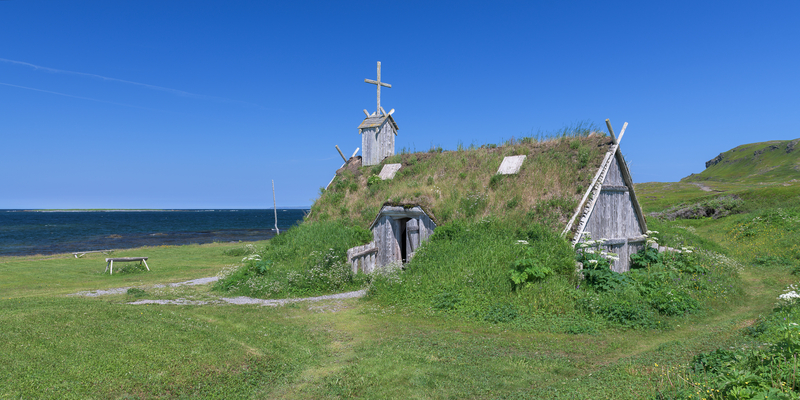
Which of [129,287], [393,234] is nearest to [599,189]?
[393,234]

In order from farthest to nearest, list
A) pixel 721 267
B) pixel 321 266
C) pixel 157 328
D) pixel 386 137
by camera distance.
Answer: pixel 386 137
pixel 321 266
pixel 721 267
pixel 157 328

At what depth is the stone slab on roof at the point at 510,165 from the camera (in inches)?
745

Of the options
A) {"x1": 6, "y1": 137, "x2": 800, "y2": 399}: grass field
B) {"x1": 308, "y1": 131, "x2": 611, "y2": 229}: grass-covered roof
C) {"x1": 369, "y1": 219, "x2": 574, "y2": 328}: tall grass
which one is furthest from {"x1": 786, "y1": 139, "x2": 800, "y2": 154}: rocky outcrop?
{"x1": 369, "y1": 219, "x2": 574, "y2": 328}: tall grass

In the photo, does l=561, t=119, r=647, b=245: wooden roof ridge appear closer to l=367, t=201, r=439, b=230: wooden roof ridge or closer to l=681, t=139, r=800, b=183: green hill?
l=367, t=201, r=439, b=230: wooden roof ridge

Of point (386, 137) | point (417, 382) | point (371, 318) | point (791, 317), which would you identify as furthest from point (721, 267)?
point (386, 137)

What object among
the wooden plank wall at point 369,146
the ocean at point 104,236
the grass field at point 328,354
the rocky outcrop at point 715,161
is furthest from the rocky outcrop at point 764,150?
the grass field at point 328,354

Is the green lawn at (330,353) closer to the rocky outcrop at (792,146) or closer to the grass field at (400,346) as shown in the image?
the grass field at (400,346)

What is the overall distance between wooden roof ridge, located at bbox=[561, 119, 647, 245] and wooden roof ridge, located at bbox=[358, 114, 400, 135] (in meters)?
12.4

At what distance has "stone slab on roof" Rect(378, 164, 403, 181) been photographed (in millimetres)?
22627

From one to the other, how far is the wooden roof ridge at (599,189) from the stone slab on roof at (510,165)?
352cm

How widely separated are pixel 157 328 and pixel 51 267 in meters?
22.0

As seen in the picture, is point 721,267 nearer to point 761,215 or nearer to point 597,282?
point 597,282

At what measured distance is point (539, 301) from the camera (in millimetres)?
12328

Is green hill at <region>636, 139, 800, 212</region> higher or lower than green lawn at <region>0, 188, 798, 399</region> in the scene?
higher
